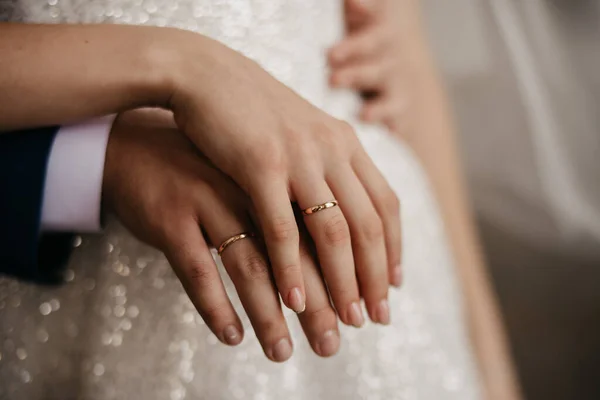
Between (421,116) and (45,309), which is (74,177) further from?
(421,116)

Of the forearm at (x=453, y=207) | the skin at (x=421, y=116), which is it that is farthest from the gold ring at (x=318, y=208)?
the forearm at (x=453, y=207)

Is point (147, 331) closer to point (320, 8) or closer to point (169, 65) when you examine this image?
point (169, 65)

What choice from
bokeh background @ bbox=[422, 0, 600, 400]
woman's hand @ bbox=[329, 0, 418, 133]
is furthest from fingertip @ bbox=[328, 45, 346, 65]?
bokeh background @ bbox=[422, 0, 600, 400]

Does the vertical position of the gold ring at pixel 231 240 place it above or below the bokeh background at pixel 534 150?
above

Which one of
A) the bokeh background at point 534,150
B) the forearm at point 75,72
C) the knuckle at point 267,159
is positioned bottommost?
the bokeh background at point 534,150

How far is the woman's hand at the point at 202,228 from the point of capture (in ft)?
1.26

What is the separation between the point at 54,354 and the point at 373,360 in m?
0.30

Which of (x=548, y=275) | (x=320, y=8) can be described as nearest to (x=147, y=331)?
(x=320, y=8)

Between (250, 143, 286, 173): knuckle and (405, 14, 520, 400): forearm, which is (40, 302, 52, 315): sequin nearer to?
(250, 143, 286, 173): knuckle

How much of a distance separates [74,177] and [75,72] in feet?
0.29

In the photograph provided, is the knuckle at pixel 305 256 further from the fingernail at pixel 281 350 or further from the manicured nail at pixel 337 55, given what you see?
the manicured nail at pixel 337 55

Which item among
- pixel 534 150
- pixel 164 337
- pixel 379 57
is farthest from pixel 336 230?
pixel 534 150

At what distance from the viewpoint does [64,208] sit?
41cm

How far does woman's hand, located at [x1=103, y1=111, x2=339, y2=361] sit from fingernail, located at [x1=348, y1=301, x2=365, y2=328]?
0.02m
